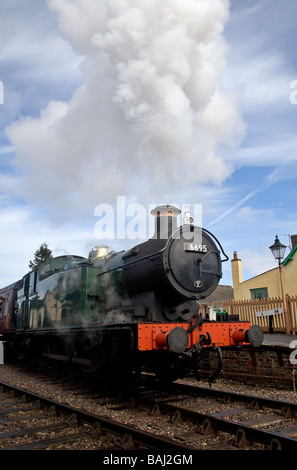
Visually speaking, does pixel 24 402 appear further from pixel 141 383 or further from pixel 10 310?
pixel 10 310

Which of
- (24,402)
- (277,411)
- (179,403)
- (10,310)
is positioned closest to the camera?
(277,411)

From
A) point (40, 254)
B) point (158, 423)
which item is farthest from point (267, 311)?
point (40, 254)

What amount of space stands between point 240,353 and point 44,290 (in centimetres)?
484

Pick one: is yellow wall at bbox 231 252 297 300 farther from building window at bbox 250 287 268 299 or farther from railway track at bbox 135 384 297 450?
railway track at bbox 135 384 297 450

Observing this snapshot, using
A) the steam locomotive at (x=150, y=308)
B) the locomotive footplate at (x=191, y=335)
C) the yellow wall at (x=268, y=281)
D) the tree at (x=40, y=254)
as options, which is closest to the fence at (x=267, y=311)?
the steam locomotive at (x=150, y=308)

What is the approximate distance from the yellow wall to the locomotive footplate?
12.6 meters

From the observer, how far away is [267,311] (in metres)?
12.1

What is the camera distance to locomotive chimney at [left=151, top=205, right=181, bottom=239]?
22.5 ft

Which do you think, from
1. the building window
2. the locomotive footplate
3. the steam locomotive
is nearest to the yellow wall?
the building window

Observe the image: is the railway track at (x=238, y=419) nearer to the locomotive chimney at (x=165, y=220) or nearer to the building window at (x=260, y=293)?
the locomotive chimney at (x=165, y=220)

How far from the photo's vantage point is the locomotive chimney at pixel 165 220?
6.87 meters
